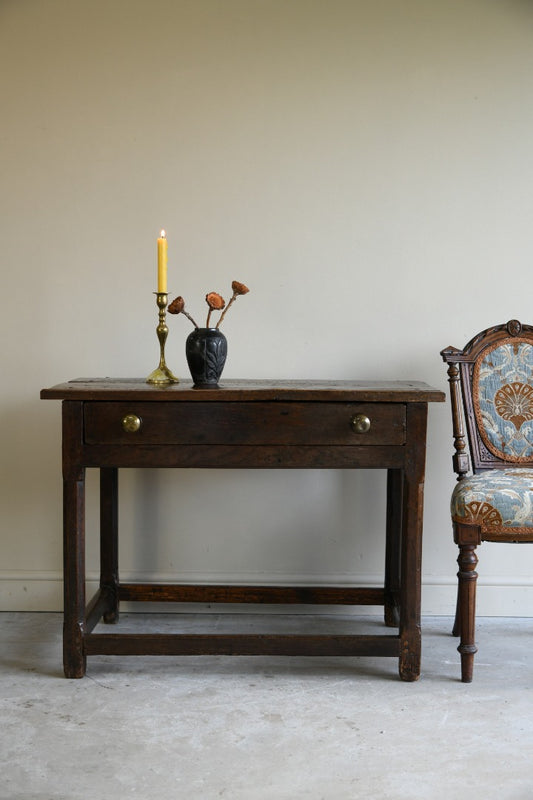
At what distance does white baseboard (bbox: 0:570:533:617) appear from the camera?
304cm

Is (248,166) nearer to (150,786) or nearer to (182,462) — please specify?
(182,462)

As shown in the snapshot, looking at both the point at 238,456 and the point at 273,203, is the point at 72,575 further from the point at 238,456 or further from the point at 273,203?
the point at 273,203

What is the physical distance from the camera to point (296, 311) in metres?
3.01

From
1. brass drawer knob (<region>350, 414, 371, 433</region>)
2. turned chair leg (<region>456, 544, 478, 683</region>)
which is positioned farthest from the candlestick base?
turned chair leg (<region>456, 544, 478, 683</region>)

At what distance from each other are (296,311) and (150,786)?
1657mm

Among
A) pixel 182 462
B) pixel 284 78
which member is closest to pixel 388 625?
pixel 182 462

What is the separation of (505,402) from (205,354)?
3.28ft

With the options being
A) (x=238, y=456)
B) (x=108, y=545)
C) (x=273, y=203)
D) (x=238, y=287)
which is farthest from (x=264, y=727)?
(x=273, y=203)

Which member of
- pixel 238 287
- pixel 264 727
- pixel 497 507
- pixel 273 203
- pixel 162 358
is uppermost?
pixel 273 203

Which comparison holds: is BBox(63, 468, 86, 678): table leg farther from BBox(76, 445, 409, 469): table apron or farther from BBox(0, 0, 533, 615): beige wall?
BBox(0, 0, 533, 615): beige wall

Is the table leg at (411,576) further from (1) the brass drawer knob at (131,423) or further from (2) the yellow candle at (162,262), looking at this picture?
(2) the yellow candle at (162,262)

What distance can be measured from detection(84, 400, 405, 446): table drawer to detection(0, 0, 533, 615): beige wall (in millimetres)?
636

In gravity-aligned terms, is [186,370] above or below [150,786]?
above

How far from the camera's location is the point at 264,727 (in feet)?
7.07
